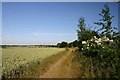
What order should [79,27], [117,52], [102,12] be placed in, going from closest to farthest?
[117,52]
[102,12]
[79,27]

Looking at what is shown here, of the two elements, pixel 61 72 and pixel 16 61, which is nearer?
pixel 61 72

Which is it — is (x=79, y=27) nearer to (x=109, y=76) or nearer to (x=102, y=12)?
(x=102, y=12)

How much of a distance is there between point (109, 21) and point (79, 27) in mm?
9274

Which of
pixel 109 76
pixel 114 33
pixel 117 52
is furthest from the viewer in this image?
pixel 114 33

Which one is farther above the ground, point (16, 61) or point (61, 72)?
point (16, 61)

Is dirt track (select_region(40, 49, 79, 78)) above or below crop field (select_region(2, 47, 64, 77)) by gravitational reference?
below

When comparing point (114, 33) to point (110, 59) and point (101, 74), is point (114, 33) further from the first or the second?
point (101, 74)

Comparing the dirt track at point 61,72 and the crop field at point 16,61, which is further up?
the crop field at point 16,61

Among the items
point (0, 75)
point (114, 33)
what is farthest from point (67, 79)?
point (114, 33)

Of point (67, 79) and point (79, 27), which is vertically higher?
point (79, 27)

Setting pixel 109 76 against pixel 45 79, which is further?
pixel 45 79

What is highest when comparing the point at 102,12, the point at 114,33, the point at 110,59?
the point at 102,12

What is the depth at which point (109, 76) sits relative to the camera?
559cm

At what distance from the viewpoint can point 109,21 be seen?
675 inches
